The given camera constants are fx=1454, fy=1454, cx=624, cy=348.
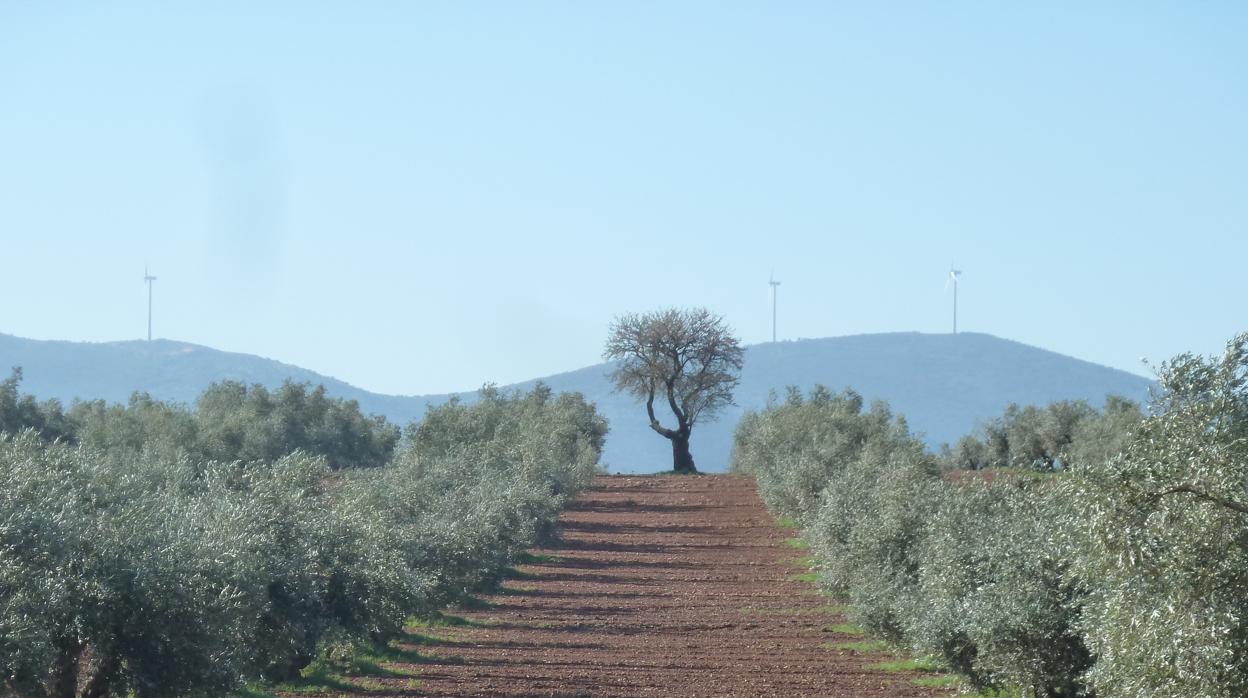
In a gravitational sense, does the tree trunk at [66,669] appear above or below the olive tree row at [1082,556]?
below

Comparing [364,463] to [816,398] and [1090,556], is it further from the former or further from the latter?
[1090,556]

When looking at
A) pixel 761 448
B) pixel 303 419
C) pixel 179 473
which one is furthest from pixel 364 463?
pixel 179 473

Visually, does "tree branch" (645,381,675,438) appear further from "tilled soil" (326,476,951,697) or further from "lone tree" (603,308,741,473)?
"tilled soil" (326,476,951,697)

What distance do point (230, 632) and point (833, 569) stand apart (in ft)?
54.7

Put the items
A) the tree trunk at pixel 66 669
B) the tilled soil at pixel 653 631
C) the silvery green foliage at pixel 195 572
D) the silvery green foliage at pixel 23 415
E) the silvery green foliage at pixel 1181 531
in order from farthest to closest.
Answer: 1. the silvery green foliage at pixel 23 415
2. the tilled soil at pixel 653 631
3. the tree trunk at pixel 66 669
4. the silvery green foliage at pixel 195 572
5. the silvery green foliage at pixel 1181 531

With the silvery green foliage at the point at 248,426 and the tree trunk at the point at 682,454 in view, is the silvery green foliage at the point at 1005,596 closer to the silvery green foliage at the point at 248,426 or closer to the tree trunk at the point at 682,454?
the silvery green foliage at the point at 248,426

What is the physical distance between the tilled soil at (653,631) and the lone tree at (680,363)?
28.4 meters

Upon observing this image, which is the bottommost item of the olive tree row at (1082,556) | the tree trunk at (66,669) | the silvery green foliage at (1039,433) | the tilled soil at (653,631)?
the tilled soil at (653,631)

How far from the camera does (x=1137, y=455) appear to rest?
1459 centimetres

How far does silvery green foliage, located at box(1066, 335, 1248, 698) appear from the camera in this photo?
13.8 metres

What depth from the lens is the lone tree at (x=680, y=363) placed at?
275 ft

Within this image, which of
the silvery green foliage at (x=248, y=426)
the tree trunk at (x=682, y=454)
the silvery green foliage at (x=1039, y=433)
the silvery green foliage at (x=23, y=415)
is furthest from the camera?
the tree trunk at (x=682, y=454)

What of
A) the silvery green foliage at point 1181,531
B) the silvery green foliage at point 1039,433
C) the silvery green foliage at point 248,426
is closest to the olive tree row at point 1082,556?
the silvery green foliage at point 1181,531

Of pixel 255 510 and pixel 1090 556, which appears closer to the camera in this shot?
pixel 1090 556
